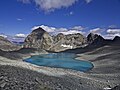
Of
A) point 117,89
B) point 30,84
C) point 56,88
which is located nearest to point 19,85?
point 30,84

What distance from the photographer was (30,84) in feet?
77.9

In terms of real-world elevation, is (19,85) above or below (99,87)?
above

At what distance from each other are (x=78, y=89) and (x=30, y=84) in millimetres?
6879

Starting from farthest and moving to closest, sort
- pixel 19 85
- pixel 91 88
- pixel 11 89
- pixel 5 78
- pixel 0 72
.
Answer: pixel 91 88 < pixel 0 72 < pixel 5 78 < pixel 19 85 < pixel 11 89

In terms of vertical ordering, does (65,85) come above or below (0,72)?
below

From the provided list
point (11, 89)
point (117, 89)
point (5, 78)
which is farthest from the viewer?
point (5, 78)

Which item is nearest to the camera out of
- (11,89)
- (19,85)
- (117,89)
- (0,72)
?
(117,89)

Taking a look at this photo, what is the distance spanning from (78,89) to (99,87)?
579 centimetres

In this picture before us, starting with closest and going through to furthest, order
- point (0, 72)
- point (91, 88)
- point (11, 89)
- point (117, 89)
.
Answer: point (117, 89) → point (11, 89) → point (0, 72) → point (91, 88)

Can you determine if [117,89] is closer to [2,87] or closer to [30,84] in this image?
[30,84]

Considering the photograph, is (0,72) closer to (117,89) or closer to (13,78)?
(13,78)

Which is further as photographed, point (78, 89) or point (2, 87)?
point (78, 89)

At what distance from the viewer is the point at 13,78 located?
2511 centimetres

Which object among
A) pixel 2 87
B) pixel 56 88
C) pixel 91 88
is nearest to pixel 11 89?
pixel 2 87
